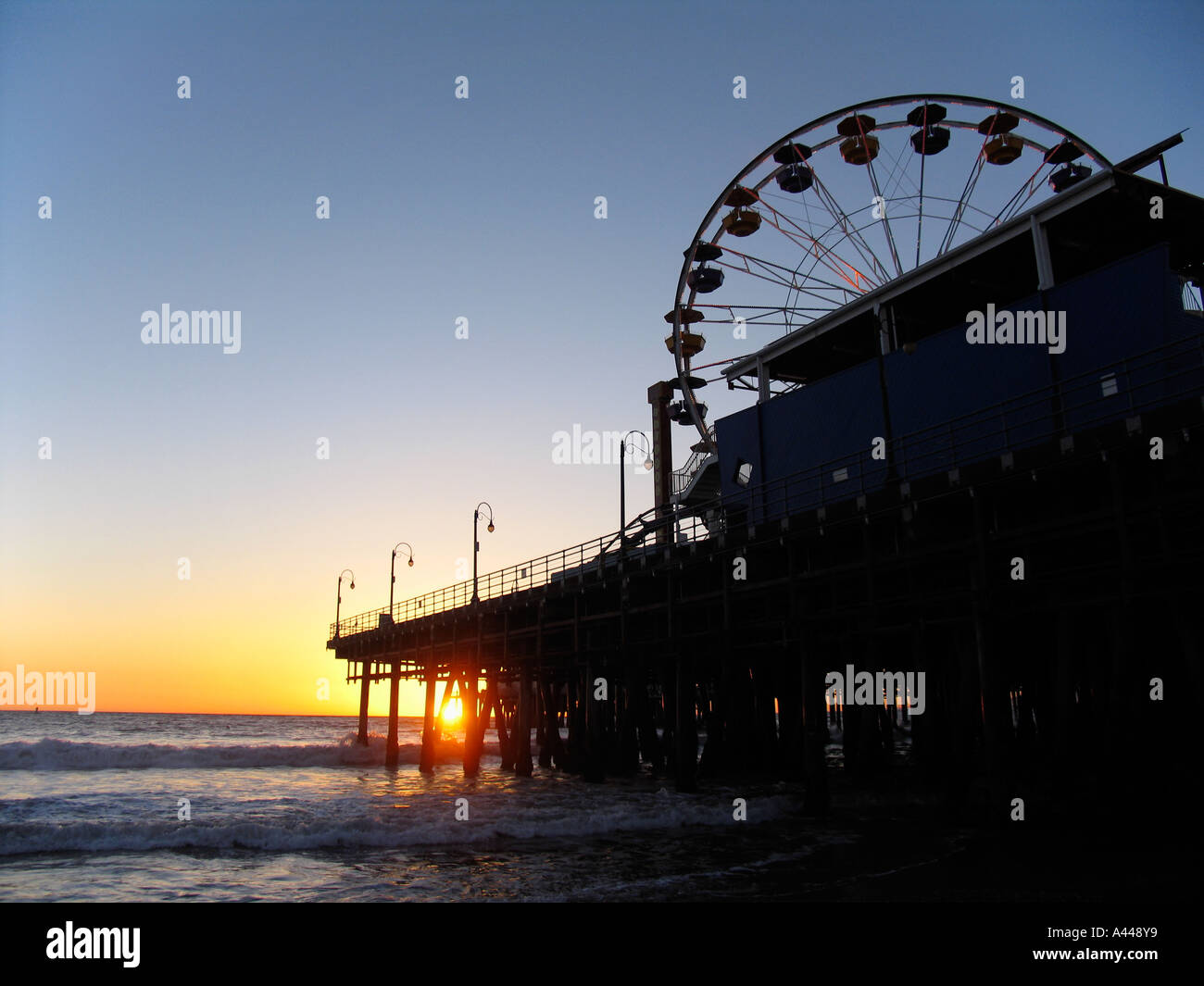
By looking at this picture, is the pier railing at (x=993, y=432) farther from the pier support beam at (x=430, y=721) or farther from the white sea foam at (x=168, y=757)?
the white sea foam at (x=168, y=757)

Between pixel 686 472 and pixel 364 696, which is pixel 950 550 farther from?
pixel 364 696

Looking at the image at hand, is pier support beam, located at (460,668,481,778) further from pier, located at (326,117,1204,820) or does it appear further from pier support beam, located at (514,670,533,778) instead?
pier support beam, located at (514,670,533,778)

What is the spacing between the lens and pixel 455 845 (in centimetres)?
1758

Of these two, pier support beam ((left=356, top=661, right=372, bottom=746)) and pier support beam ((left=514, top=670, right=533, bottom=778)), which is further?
pier support beam ((left=356, top=661, right=372, bottom=746))

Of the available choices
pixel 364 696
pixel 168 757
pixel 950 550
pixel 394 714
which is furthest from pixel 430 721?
pixel 950 550

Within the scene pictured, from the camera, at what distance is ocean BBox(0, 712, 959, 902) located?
527 inches

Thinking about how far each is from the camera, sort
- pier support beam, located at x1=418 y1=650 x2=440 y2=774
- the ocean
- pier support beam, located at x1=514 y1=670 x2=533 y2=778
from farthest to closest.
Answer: pier support beam, located at x1=418 y1=650 x2=440 y2=774, pier support beam, located at x1=514 y1=670 x2=533 y2=778, the ocean

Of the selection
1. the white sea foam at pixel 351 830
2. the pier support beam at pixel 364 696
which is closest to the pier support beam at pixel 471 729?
the white sea foam at pixel 351 830

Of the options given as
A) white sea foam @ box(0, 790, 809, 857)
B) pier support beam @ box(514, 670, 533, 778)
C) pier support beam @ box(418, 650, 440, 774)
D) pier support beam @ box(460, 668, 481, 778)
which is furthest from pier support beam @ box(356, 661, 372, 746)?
white sea foam @ box(0, 790, 809, 857)
